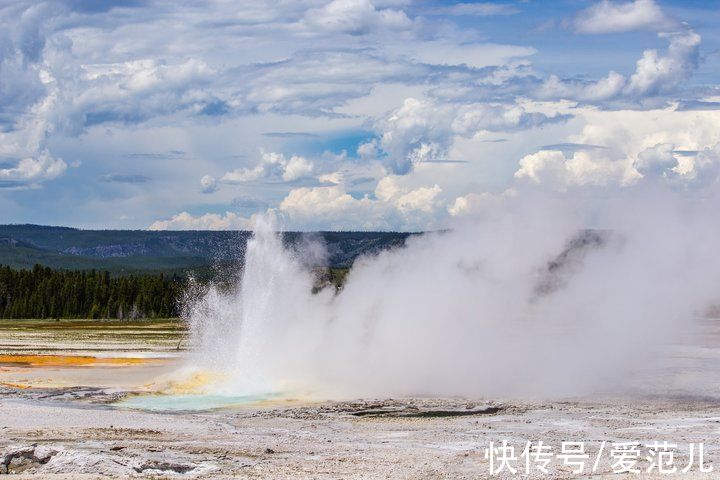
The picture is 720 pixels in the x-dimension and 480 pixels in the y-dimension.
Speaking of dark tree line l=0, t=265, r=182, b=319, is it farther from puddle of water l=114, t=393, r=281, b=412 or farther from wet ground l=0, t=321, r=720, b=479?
puddle of water l=114, t=393, r=281, b=412

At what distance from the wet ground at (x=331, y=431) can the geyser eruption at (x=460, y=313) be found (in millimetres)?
2697

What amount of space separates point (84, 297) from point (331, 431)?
10297 centimetres

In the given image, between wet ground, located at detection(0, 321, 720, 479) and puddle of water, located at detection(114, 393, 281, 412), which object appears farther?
puddle of water, located at detection(114, 393, 281, 412)

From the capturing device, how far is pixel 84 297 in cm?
12019

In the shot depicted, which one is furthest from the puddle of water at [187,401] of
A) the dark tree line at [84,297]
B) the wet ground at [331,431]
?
the dark tree line at [84,297]

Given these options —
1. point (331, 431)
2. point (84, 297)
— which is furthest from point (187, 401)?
point (84, 297)

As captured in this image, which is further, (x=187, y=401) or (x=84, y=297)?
(x=84, y=297)

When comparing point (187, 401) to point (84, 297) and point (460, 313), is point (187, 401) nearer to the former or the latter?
point (460, 313)

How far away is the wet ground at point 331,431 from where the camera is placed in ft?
60.0

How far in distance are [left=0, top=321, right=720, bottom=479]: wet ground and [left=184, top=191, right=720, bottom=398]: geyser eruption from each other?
106 inches

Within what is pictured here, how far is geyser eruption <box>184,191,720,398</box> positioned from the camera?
32.5m

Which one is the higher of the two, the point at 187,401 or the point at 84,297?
the point at 84,297

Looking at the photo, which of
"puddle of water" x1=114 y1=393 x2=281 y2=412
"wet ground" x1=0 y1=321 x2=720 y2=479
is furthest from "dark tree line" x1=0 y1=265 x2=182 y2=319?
"puddle of water" x1=114 y1=393 x2=281 y2=412

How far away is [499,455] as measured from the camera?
19.4 meters
